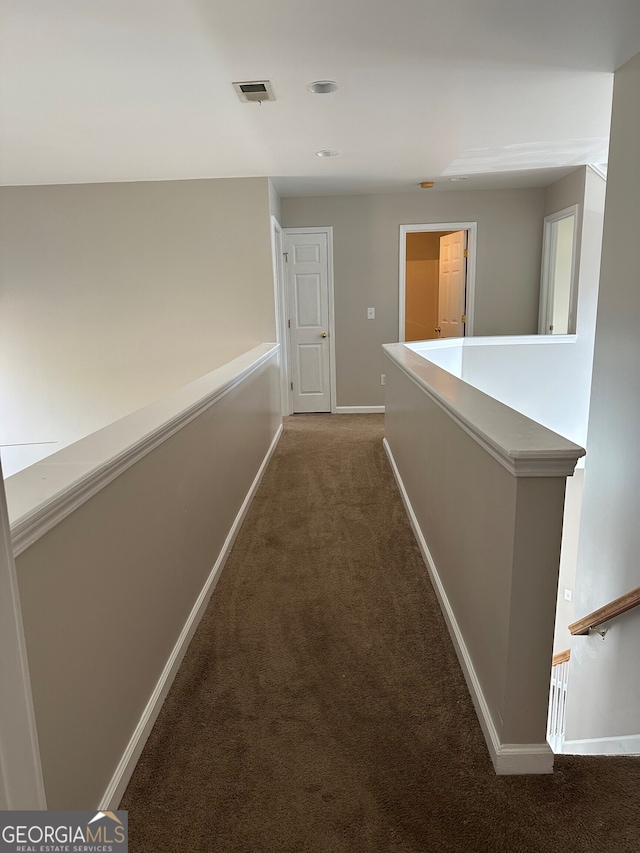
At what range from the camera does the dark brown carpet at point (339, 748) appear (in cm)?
144

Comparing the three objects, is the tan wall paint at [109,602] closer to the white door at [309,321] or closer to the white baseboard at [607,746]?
the white baseboard at [607,746]

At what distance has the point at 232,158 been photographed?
4.62 meters

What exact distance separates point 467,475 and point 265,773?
1.07 m

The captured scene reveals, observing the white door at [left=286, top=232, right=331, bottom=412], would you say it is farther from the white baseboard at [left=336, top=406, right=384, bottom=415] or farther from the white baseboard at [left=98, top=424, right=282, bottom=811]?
the white baseboard at [left=98, top=424, right=282, bottom=811]

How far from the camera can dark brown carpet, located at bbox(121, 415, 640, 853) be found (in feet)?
4.73

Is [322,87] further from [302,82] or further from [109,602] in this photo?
[109,602]

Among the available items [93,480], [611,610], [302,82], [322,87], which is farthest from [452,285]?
[93,480]

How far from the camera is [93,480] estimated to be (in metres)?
1.41

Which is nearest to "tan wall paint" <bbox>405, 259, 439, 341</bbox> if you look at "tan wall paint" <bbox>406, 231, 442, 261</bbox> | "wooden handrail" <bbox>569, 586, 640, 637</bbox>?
"tan wall paint" <bbox>406, 231, 442, 261</bbox>

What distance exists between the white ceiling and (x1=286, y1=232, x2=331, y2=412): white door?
143cm

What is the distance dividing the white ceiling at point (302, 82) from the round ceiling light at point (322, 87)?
52mm

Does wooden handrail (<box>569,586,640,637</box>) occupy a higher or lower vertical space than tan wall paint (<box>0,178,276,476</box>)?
lower

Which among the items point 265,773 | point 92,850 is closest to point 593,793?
point 265,773

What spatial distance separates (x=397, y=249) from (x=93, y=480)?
5625 millimetres
